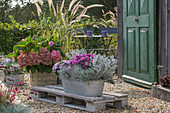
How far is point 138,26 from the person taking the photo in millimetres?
5004

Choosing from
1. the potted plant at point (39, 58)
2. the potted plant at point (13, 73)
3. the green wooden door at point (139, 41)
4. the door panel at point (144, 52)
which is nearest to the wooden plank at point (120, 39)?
the green wooden door at point (139, 41)

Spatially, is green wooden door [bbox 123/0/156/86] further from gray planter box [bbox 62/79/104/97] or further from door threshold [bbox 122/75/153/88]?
gray planter box [bbox 62/79/104/97]

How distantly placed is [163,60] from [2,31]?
468 centimetres

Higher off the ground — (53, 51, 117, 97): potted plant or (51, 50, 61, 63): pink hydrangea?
(51, 50, 61, 63): pink hydrangea

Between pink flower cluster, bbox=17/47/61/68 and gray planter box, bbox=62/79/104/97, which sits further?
pink flower cluster, bbox=17/47/61/68

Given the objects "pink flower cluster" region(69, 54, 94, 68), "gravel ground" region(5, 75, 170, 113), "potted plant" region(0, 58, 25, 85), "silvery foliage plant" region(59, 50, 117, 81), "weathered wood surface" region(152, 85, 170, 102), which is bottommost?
"gravel ground" region(5, 75, 170, 113)

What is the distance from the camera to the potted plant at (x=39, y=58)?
14.7ft

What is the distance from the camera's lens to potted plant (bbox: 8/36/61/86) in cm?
447

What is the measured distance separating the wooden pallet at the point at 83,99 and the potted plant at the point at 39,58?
0.46 meters

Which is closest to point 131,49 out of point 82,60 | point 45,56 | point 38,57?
point 45,56

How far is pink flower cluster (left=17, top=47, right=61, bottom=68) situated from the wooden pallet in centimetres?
49

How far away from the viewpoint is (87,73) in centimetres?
342

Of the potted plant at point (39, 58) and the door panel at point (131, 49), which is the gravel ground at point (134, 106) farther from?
the door panel at point (131, 49)

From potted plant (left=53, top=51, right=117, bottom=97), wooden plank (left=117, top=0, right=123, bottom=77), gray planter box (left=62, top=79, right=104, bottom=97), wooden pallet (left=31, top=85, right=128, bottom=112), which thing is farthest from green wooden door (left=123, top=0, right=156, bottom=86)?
gray planter box (left=62, top=79, right=104, bottom=97)
